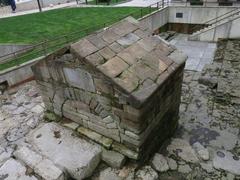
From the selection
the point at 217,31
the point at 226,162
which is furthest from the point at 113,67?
the point at 217,31

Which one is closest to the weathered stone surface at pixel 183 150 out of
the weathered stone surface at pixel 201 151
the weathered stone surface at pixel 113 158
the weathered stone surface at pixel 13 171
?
the weathered stone surface at pixel 201 151

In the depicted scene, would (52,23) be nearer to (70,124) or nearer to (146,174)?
(70,124)

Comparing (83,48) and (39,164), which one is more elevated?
(83,48)

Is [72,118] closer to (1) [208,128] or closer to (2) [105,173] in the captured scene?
(2) [105,173]

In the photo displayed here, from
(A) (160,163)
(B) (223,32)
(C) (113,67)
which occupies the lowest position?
(A) (160,163)

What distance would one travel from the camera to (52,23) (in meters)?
15.7

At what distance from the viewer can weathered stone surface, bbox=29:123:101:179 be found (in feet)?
12.5

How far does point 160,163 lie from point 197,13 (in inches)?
509

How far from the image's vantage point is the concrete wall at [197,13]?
47.2 ft

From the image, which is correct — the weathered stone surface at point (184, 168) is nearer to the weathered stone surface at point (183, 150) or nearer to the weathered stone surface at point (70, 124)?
the weathered stone surface at point (183, 150)

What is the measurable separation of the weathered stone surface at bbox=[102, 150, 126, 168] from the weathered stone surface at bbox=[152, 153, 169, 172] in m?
0.72

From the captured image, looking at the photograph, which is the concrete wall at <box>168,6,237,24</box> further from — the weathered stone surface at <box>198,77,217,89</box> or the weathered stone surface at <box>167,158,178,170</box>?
the weathered stone surface at <box>167,158,178,170</box>

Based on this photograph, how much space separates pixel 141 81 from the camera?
361 cm

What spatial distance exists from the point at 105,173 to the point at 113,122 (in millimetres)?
968
